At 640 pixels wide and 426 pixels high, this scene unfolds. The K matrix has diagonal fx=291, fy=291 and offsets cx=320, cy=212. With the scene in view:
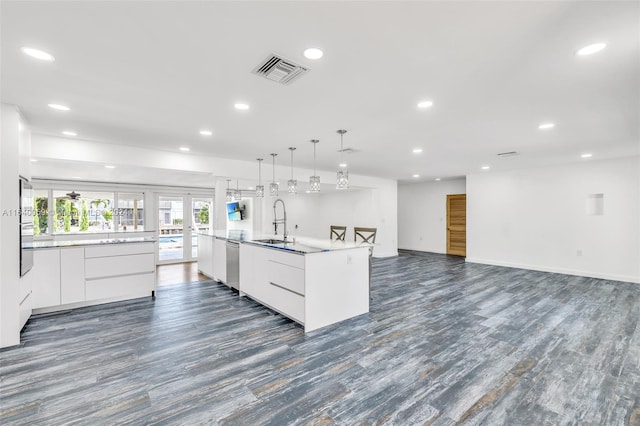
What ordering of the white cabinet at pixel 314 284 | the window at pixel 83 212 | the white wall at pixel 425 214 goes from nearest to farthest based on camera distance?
the white cabinet at pixel 314 284 → the window at pixel 83 212 → the white wall at pixel 425 214

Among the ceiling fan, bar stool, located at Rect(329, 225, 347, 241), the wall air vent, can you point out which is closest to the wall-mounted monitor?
bar stool, located at Rect(329, 225, 347, 241)

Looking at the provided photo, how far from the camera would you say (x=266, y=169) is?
651 centimetres

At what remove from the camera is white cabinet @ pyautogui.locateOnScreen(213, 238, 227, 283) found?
17.0 feet

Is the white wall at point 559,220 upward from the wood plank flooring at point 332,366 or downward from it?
upward

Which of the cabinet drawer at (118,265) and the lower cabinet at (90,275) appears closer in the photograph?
the lower cabinet at (90,275)

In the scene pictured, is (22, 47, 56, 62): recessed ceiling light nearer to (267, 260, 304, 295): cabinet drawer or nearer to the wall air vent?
(267, 260, 304, 295): cabinet drawer

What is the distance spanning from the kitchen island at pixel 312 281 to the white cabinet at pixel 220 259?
108cm

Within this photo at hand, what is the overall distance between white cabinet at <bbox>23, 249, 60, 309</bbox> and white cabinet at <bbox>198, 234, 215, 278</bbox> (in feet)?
7.56

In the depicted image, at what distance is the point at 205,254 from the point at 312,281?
3.65 meters

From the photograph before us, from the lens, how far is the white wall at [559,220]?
5.80 m

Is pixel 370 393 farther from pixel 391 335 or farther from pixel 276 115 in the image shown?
pixel 276 115

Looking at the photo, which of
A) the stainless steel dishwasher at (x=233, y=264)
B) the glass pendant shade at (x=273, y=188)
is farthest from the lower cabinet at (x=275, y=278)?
the glass pendant shade at (x=273, y=188)

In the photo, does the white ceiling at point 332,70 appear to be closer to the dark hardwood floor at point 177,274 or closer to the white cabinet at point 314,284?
the white cabinet at point 314,284

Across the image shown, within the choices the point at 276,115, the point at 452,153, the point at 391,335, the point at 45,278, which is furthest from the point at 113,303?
the point at 452,153
